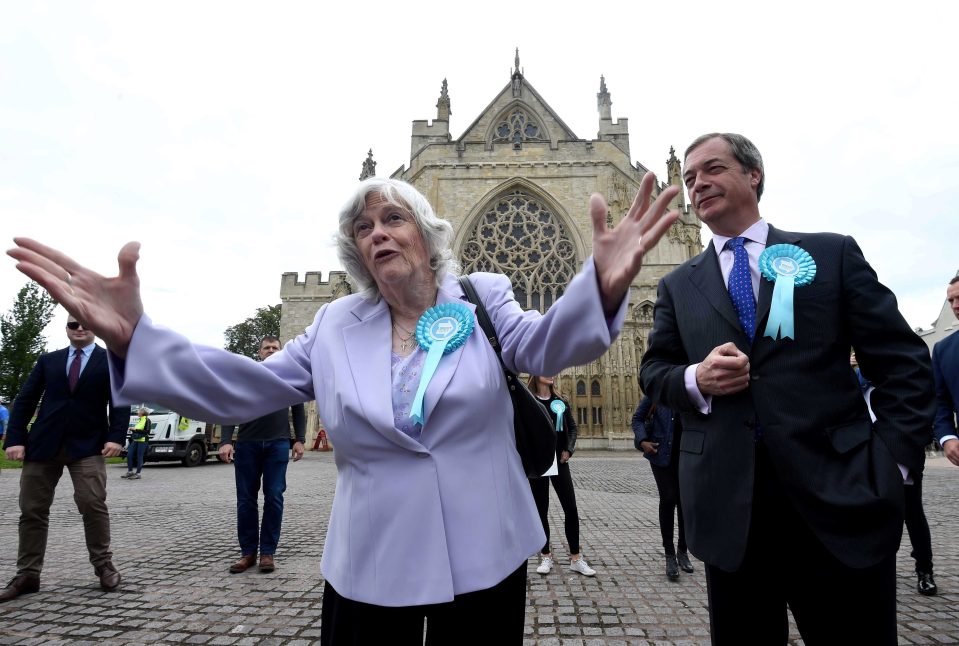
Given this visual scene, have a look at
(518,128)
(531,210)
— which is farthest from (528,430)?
(518,128)

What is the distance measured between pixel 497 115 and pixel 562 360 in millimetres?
29282

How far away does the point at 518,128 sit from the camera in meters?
28.8

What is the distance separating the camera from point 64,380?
4.55 metres

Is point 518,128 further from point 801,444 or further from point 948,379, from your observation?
point 801,444

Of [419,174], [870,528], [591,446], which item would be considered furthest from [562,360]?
[419,174]

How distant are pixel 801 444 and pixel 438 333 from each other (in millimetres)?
1128

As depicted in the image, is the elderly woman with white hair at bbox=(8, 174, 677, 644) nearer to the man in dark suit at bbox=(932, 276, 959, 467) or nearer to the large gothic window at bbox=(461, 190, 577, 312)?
the man in dark suit at bbox=(932, 276, 959, 467)

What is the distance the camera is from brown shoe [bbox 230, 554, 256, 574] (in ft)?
14.8

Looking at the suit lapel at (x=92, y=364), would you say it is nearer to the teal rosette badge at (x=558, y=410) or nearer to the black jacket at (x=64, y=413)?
the black jacket at (x=64, y=413)

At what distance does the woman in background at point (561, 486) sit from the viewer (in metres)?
4.45

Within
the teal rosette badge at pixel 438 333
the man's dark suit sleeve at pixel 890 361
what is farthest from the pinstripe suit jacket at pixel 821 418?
the teal rosette badge at pixel 438 333

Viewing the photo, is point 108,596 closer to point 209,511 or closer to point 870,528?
point 209,511

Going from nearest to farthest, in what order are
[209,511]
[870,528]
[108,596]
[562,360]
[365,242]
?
[562,360]
[870,528]
[365,242]
[108,596]
[209,511]

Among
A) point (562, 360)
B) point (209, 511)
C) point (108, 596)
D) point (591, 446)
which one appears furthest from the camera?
point (591, 446)
